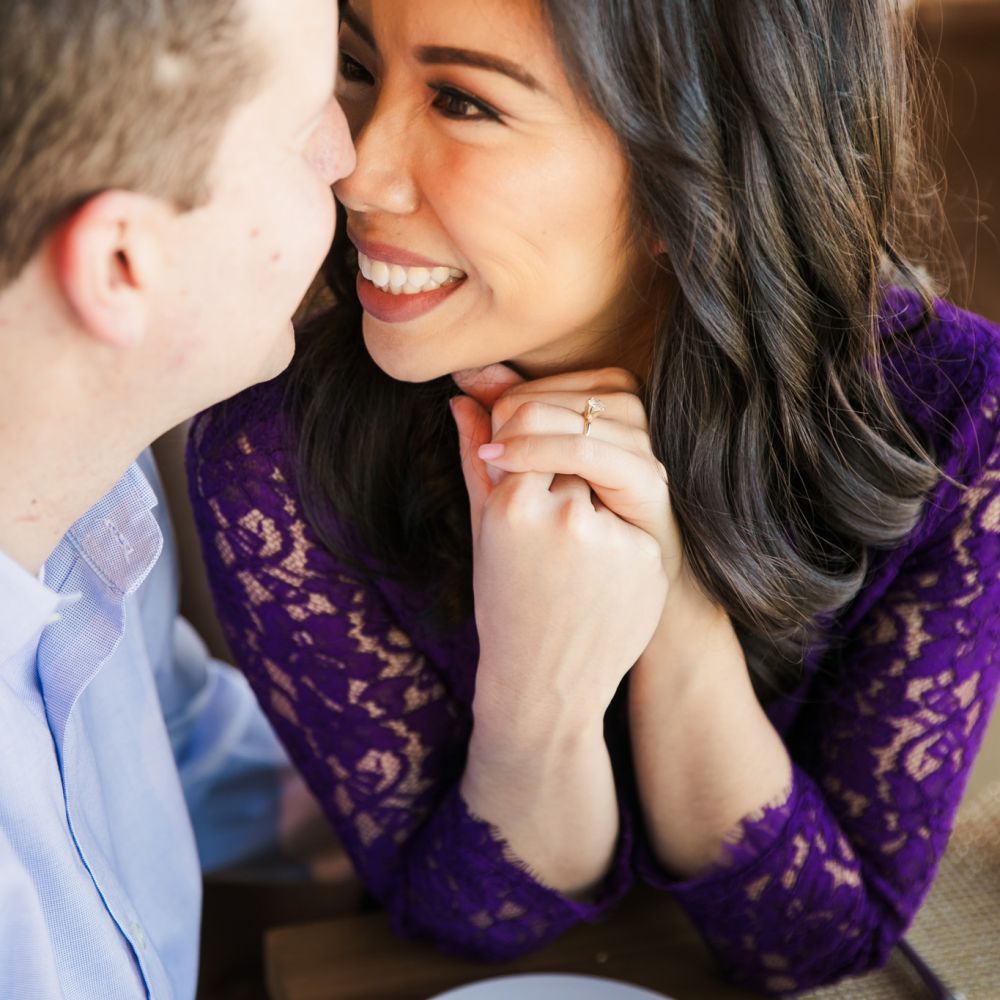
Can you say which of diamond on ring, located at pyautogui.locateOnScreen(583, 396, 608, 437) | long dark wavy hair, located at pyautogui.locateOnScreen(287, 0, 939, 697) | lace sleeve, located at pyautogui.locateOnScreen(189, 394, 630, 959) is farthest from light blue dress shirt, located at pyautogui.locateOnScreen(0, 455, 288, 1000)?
diamond on ring, located at pyautogui.locateOnScreen(583, 396, 608, 437)

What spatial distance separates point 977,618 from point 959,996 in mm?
378

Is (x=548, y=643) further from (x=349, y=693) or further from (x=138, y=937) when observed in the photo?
(x=138, y=937)

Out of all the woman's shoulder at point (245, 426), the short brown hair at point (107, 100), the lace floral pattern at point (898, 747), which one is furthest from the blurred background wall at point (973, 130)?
the short brown hair at point (107, 100)

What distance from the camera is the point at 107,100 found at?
789mm

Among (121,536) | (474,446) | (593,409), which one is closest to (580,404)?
(593,409)

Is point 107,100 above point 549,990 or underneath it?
above

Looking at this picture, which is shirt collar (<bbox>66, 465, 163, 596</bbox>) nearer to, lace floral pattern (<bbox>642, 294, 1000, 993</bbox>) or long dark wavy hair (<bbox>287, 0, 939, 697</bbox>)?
long dark wavy hair (<bbox>287, 0, 939, 697</bbox>)

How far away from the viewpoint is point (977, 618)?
127 centimetres

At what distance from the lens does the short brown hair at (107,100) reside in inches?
29.9

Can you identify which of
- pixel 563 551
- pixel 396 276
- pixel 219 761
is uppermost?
pixel 396 276

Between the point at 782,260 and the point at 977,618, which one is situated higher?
the point at 782,260

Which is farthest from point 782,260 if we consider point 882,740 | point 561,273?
point 882,740

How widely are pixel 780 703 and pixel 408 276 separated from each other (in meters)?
0.66

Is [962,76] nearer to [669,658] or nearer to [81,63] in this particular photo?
[669,658]
